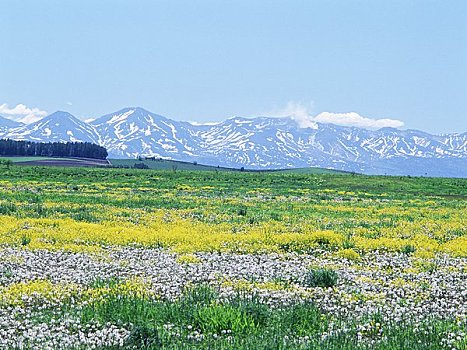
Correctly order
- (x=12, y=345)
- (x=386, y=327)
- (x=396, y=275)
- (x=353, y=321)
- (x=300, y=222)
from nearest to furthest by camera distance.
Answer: (x=12, y=345) < (x=386, y=327) < (x=353, y=321) < (x=396, y=275) < (x=300, y=222)

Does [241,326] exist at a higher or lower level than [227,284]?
higher

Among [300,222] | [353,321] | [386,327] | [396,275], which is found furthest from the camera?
[300,222]

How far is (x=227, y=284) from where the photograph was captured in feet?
44.6

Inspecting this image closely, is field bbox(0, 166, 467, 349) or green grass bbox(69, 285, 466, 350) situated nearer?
green grass bbox(69, 285, 466, 350)

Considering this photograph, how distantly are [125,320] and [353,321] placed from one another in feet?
13.8

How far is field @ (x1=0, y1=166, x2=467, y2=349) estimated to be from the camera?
9.41 metres

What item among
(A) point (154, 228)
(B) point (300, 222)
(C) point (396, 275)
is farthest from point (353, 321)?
(B) point (300, 222)

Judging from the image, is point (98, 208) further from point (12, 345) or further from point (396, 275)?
point (12, 345)

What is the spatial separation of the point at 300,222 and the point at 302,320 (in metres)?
18.0

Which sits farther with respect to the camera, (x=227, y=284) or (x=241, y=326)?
(x=227, y=284)

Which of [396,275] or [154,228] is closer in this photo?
[396,275]

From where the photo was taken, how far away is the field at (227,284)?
30.9 feet

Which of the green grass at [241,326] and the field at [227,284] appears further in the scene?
the field at [227,284]

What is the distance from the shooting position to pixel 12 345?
29.2 feet
